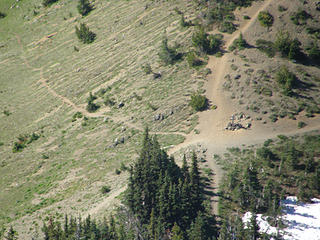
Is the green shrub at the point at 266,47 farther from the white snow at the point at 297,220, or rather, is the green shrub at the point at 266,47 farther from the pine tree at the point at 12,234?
the pine tree at the point at 12,234

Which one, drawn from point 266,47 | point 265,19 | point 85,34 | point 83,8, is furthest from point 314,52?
point 83,8

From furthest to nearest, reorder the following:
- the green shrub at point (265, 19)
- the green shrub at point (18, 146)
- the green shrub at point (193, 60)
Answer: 1. the green shrub at point (18, 146)
2. the green shrub at point (265, 19)
3. the green shrub at point (193, 60)

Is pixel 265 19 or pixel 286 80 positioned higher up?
pixel 265 19

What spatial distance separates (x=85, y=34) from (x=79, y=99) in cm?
3416

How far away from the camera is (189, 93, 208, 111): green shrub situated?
245ft

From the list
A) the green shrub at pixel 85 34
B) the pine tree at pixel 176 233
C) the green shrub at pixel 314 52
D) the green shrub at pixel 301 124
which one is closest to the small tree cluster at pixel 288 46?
the green shrub at pixel 314 52

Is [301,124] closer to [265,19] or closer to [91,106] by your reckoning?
[265,19]

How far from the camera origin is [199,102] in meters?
74.9

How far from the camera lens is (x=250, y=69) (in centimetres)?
7831

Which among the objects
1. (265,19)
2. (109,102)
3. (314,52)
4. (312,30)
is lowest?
(109,102)

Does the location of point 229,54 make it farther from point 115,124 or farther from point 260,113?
point 115,124

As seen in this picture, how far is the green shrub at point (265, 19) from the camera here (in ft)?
283

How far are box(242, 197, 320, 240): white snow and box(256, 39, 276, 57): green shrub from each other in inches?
1623

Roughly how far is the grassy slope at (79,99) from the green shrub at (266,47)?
62.6 ft
